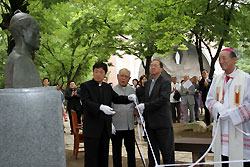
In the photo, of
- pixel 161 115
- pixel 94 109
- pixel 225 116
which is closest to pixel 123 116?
pixel 161 115

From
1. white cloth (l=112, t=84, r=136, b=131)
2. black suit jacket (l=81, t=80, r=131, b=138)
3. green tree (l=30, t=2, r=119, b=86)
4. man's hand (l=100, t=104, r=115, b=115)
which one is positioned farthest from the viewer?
green tree (l=30, t=2, r=119, b=86)

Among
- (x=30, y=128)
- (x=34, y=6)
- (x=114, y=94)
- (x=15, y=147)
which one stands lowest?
(x=15, y=147)

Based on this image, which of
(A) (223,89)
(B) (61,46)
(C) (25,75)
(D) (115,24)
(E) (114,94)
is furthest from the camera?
(B) (61,46)

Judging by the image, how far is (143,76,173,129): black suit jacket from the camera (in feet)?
15.8

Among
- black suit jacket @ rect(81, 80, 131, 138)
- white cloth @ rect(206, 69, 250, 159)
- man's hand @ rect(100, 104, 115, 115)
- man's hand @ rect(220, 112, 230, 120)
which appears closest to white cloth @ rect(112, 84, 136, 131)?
black suit jacket @ rect(81, 80, 131, 138)

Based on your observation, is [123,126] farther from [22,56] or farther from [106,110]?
[22,56]

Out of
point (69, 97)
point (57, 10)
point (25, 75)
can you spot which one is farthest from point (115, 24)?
point (25, 75)

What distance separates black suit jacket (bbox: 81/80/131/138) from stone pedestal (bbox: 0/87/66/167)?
46.1 inches

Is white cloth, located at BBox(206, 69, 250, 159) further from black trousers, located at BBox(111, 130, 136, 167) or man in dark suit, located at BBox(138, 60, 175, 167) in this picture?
black trousers, located at BBox(111, 130, 136, 167)

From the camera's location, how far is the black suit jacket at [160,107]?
15.8ft

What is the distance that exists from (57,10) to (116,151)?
294 inches

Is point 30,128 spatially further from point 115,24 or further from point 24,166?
point 115,24

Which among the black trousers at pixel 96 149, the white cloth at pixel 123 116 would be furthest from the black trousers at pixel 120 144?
the black trousers at pixel 96 149

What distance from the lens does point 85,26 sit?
13.4 meters
